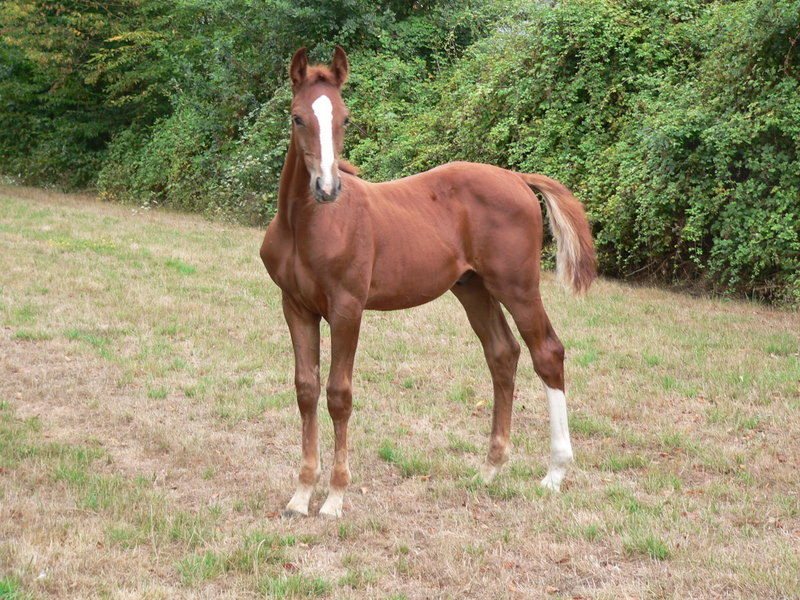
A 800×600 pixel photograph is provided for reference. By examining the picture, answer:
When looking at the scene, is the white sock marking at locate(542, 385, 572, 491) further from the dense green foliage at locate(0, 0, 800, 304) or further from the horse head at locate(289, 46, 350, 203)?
the dense green foliage at locate(0, 0, 800, 304)

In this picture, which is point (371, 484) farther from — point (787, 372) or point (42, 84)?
point (42, 84)

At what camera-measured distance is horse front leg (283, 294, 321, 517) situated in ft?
15.5

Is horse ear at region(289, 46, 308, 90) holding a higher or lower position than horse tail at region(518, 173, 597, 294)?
higher

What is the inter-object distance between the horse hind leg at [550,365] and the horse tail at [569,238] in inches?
15.8

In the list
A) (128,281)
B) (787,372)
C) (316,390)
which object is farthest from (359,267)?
(128,281)

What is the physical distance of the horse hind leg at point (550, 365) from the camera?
5.14 m

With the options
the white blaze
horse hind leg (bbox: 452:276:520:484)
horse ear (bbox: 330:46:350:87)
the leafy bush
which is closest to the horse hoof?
horse hind leg (bbox: 452:276:520:484)

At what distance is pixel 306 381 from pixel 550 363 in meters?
1.52

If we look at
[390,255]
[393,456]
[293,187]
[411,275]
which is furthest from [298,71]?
[393,456]

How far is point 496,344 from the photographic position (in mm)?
5473

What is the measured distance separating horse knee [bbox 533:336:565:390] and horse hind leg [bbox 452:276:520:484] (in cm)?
25

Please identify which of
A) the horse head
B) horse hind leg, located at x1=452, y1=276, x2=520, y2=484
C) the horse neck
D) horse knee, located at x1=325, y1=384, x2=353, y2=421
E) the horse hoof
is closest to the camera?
the horse head

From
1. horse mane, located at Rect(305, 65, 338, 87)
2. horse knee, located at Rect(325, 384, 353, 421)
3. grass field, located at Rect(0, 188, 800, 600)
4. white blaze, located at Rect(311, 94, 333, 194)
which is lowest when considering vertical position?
grass field, located at Rect(0, 188, 800, 600)

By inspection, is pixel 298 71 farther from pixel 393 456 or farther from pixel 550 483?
pixel 550 483
